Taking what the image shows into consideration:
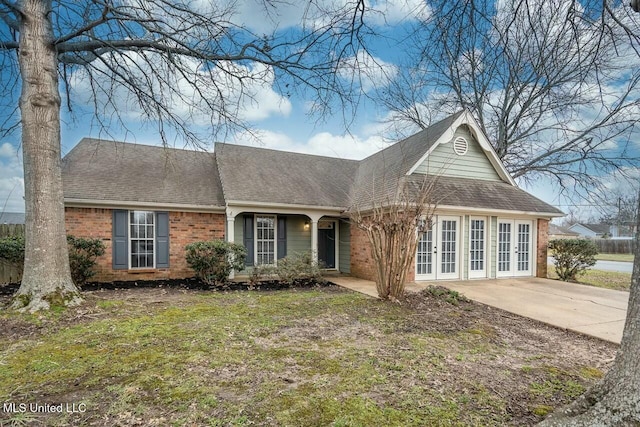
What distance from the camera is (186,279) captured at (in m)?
10.4

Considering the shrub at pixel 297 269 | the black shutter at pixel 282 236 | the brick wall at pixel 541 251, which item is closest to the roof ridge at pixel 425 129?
the brick wall at pixel 541 251

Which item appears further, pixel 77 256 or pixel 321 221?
pixel 321 221

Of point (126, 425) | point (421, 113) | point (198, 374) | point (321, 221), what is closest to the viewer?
point (126, 425)

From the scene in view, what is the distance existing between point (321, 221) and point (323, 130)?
8.60 m

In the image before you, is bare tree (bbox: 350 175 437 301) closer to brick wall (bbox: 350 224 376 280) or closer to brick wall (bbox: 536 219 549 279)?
brick wall (bbox: 350 224 376 280)

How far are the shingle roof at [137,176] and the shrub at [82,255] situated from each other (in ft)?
4.22

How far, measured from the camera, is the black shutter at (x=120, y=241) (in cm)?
989

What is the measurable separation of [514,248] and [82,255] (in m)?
13.3

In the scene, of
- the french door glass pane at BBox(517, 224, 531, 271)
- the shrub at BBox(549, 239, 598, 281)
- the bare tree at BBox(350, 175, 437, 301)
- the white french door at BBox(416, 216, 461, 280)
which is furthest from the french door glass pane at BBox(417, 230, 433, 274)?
the shrub at BBox(549, 239, 598, 281)

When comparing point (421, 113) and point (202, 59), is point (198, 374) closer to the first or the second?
point (202, 59)

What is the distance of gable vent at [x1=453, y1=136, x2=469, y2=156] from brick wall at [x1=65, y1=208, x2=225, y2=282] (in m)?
8.34

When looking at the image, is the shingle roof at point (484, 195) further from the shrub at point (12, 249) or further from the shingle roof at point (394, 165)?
the shrub at point (12, 249)

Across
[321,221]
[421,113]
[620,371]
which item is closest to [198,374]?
[620,371]

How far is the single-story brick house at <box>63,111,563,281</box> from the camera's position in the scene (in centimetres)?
1002
